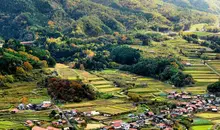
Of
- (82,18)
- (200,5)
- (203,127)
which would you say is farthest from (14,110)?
(200,5)

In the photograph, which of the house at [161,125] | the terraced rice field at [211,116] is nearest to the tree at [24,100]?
the house at [161,125]

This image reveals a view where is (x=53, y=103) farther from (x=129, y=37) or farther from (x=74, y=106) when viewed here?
(x=129, y=37)

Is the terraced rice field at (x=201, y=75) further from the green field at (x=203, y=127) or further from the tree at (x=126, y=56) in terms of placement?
the green field at (x=203, y=127)

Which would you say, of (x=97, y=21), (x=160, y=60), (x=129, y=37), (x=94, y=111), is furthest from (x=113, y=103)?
(x=97, y=21)

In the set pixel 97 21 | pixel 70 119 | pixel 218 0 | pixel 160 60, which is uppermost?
pixel 218 0

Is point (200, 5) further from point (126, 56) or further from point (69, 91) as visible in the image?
point (69, 91)
